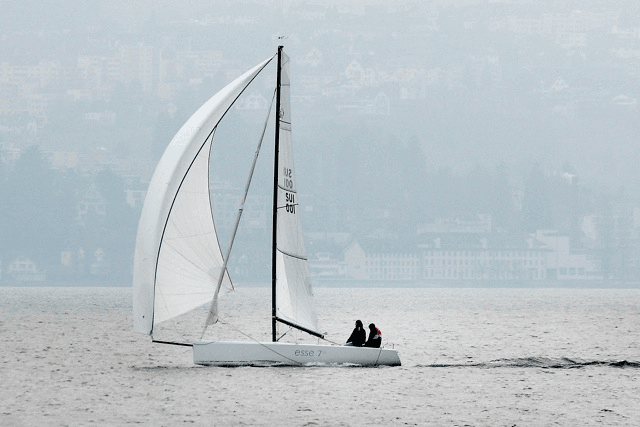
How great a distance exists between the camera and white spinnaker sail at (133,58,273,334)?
2903 centimetres

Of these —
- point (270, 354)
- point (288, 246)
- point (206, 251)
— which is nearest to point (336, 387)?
point (270, 354)

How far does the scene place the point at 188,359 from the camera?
43344mm

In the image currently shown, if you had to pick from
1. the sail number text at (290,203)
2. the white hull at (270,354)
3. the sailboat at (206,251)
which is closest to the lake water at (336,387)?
the white hull at (270,354)

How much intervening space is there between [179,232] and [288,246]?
320 cm

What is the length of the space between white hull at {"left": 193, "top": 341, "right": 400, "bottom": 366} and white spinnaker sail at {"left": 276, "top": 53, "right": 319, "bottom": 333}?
0.76 m

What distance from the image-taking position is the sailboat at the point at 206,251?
29117mm

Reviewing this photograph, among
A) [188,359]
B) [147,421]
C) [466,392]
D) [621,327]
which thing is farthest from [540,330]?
[147,421]

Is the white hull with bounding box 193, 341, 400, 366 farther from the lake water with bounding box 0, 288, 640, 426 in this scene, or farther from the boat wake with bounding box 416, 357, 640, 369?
the boat wake with bounding box 416, 357, 640, 369

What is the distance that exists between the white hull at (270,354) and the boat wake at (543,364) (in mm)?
Answer: 9813

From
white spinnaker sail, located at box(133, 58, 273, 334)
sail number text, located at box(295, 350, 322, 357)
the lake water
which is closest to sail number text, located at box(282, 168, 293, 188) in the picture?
white spinnaker sail, located at box(133, 58, 273, 334)

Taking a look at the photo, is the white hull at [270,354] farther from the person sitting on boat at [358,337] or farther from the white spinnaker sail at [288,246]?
the white spinnaker sail at [288,246]

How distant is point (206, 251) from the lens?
100ft

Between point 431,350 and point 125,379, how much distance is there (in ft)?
58.9

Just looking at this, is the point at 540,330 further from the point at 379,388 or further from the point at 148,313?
the point at 148,313
